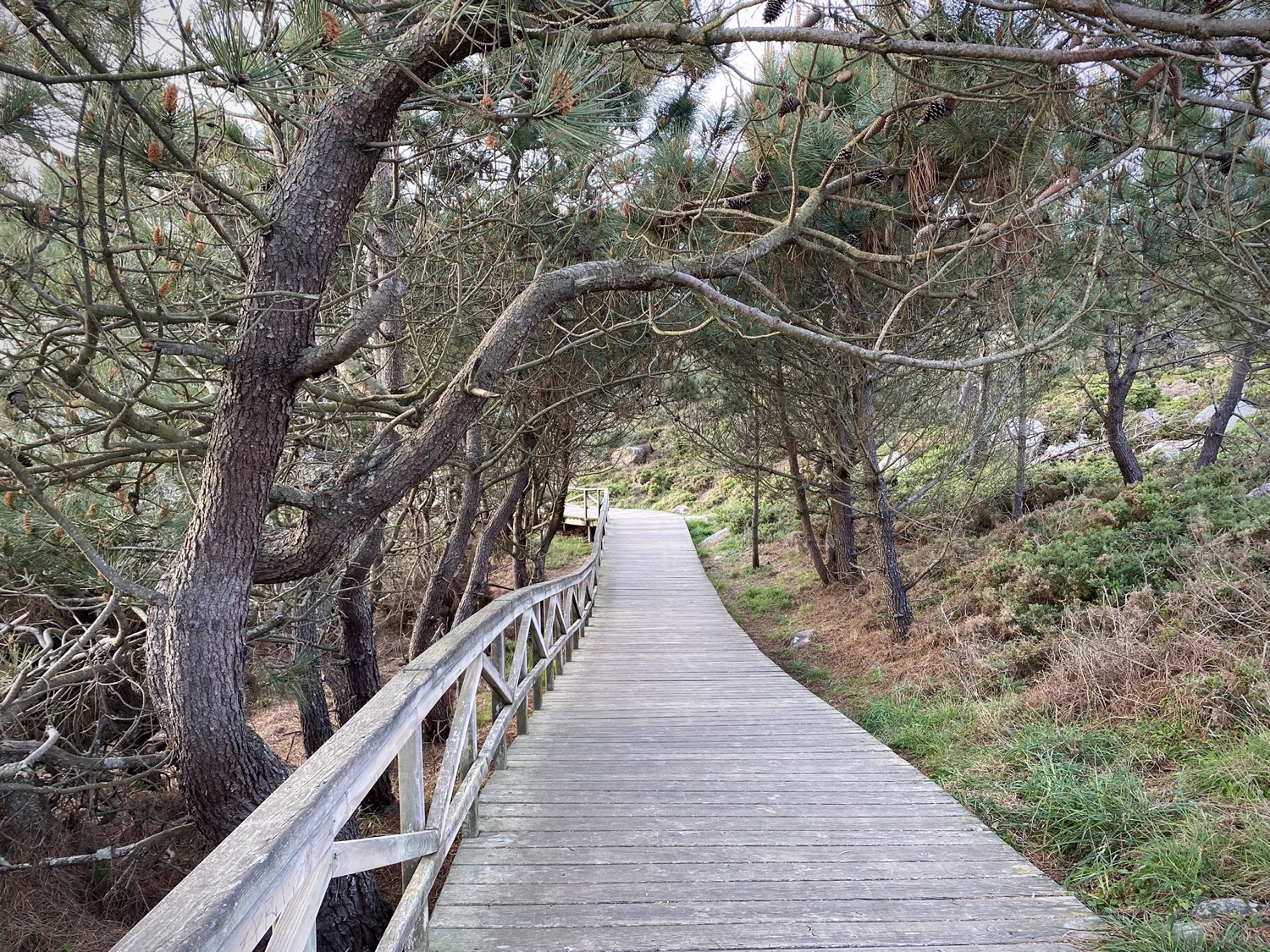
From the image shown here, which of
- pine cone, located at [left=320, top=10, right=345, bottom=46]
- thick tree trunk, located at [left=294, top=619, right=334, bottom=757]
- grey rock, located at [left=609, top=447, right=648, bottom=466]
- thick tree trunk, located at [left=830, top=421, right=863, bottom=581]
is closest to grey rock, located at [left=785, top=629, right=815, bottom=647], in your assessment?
thick tree trunk, located at [left=830, top=421, right=863, bottom=581]

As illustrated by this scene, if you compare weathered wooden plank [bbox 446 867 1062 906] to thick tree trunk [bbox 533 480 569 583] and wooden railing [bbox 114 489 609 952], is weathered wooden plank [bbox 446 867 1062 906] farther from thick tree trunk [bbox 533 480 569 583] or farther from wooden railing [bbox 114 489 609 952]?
thick tree trunk [bbox 533 480 569 583]

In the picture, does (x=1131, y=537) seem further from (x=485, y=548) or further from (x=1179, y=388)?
(x=1179, y=388)

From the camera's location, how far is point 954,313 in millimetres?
6820

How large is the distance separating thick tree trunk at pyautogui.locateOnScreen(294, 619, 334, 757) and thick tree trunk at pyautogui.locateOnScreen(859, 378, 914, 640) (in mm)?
5565

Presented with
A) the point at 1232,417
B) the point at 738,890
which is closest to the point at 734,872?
the point at 738,890

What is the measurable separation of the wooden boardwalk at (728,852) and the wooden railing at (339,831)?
1.02ft

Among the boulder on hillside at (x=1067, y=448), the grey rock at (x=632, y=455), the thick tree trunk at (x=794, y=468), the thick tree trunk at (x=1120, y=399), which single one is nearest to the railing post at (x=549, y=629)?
the thick tree trunk at (x=794, y=468)

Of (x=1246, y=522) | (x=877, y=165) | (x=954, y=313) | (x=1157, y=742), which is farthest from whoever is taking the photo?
(x=954, y=313)

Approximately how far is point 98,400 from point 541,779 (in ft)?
9.06

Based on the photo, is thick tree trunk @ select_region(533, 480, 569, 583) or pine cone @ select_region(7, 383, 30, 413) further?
thick tree trunk @ select_region(533, 480, 569, 583)

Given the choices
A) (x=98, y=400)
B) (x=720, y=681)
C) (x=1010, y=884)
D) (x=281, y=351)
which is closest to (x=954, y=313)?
(x=720, y=681)

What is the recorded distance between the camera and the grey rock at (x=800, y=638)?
1001cm

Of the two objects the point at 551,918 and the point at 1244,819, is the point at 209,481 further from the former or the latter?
the point at 1244,819

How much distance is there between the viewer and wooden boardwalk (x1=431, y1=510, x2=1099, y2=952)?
2547mm
